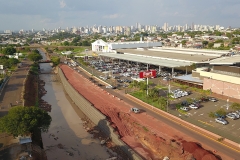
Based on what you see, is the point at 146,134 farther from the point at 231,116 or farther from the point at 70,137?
the point at 231,116

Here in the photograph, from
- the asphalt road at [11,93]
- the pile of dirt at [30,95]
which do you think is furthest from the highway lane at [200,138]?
the asphalt road at [11,93]

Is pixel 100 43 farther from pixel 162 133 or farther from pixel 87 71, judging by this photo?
pixel 162 133

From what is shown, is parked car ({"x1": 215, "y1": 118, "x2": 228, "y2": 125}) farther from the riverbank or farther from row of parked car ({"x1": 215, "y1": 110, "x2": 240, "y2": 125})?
the riverbank

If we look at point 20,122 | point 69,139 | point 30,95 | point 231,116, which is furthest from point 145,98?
point 30,95

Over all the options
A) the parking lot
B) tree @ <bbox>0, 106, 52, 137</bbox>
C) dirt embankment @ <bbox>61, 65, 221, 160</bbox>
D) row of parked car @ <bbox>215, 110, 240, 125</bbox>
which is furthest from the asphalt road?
row of parked car @ <bbox>215, 110, 240, 125</bbox>

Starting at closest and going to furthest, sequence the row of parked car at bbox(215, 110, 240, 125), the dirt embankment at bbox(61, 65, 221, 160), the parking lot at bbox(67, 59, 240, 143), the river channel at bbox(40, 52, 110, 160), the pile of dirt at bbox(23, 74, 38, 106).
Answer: the dirt embankment at bbox(61, 65, 221, 160), the river channel at bbox(40, 52, 110, 160), the parking lot at bbox(67, 59, 240, 143), the row of parked car at bbox(215, 110, 240, 125), the pile of dirt at bbox(23, 74, 38, 106)
